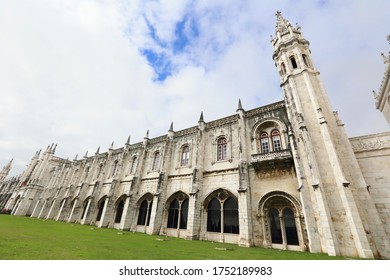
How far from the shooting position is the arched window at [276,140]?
53.2ft

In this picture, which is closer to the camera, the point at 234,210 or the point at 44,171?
the point at 234,210

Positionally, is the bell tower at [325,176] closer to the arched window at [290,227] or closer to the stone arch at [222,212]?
the arched window at [290,227]

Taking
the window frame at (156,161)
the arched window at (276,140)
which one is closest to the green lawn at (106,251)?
the arched window at (276,140)

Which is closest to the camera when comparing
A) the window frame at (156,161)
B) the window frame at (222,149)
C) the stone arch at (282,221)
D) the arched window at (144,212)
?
the stone arch at (282,221)

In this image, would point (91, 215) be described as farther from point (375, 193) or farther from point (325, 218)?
point (375, 193)

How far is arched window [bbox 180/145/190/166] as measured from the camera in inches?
820

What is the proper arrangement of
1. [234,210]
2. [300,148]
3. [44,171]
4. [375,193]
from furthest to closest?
[44,171]
[234,210]
[300,148]
[375,193]

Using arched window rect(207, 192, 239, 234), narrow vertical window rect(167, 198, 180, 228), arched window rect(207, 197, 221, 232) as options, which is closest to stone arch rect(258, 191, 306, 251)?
arched window rect(207, 192, 239, 234)

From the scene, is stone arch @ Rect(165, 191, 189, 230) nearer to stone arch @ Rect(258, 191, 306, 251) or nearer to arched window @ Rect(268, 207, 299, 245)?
stone arch @ Rect(258, 191, 306, 251)

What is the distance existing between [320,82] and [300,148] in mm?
7175

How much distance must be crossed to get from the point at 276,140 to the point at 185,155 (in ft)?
33.0

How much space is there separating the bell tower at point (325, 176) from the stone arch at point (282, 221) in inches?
45.8

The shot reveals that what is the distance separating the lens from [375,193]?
40.7ft
